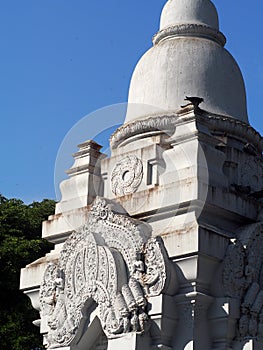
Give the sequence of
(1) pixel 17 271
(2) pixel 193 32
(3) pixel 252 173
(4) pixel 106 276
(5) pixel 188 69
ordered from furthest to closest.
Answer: (1) pixel 17 271 → (2) pixel 193 32 → (5) pixel 188 69 → (3) pixel 252 173 → (4) pixel 106 276

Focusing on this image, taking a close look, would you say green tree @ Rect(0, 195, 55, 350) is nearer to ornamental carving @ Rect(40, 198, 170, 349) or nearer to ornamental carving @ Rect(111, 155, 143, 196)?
ornamental carving @ Rect(40, 198, 170, 349)

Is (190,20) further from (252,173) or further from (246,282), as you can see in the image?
(246,282)

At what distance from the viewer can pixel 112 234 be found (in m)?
15.2

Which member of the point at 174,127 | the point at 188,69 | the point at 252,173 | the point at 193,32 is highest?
the point at 193,32

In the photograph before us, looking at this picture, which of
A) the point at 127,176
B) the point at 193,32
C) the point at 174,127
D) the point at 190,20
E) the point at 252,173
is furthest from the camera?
the point at 190,20

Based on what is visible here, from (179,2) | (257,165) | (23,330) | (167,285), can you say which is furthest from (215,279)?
(23,330)

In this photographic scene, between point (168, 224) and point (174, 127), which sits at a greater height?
point (174, 127)

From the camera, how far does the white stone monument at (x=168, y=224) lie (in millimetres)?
14234

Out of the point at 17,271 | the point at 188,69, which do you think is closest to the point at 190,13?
the point at 188,69

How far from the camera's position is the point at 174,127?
54.0 ft

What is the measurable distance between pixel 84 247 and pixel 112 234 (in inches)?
23.8

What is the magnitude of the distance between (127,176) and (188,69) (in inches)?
106

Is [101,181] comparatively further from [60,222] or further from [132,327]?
[132,327]

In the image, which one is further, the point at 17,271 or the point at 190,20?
the point at 17,271
